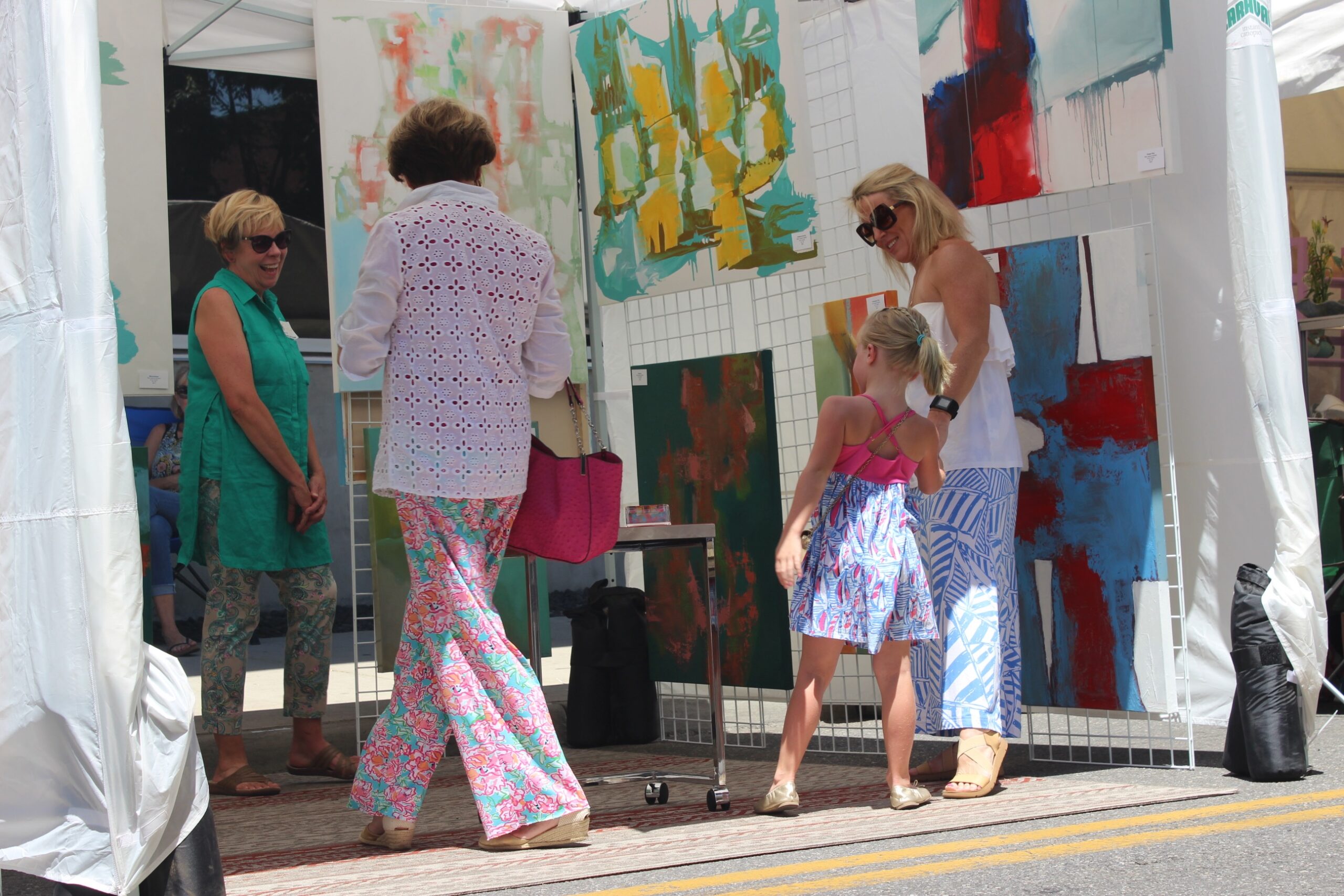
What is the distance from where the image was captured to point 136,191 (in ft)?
15.6

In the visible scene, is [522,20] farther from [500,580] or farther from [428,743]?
[428,743]

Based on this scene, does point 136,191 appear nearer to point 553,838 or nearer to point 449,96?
point 449,96

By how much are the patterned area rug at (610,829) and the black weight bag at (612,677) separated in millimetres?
711

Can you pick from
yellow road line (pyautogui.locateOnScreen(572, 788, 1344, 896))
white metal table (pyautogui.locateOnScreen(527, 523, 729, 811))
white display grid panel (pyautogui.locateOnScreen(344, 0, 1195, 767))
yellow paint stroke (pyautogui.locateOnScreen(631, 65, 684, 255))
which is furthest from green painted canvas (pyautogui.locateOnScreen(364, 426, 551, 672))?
yellow road line (pyautogui.locateOnScreen(572, 788, 1344, 896))

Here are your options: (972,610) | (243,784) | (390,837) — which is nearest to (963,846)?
(972,610)

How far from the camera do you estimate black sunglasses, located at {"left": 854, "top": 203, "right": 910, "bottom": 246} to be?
150 inches

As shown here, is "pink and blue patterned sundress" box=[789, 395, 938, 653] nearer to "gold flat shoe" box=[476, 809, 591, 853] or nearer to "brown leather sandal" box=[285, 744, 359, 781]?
"gold flat shoe" box=[476, 809, 591, 853]

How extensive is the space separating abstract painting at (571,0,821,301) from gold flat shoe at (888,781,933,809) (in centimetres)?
185

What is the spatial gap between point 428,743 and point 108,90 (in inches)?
112

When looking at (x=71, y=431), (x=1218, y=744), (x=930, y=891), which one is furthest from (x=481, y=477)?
(x=1218, y=744)

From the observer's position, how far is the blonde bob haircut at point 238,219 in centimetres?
412

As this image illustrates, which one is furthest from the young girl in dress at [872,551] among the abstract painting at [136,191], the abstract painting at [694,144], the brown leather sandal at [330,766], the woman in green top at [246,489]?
the abstract painting at [136,191]

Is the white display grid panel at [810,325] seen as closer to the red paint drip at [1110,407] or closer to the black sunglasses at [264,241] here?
the red paint drip at [1110,407]

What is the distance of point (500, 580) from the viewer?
5.00m
